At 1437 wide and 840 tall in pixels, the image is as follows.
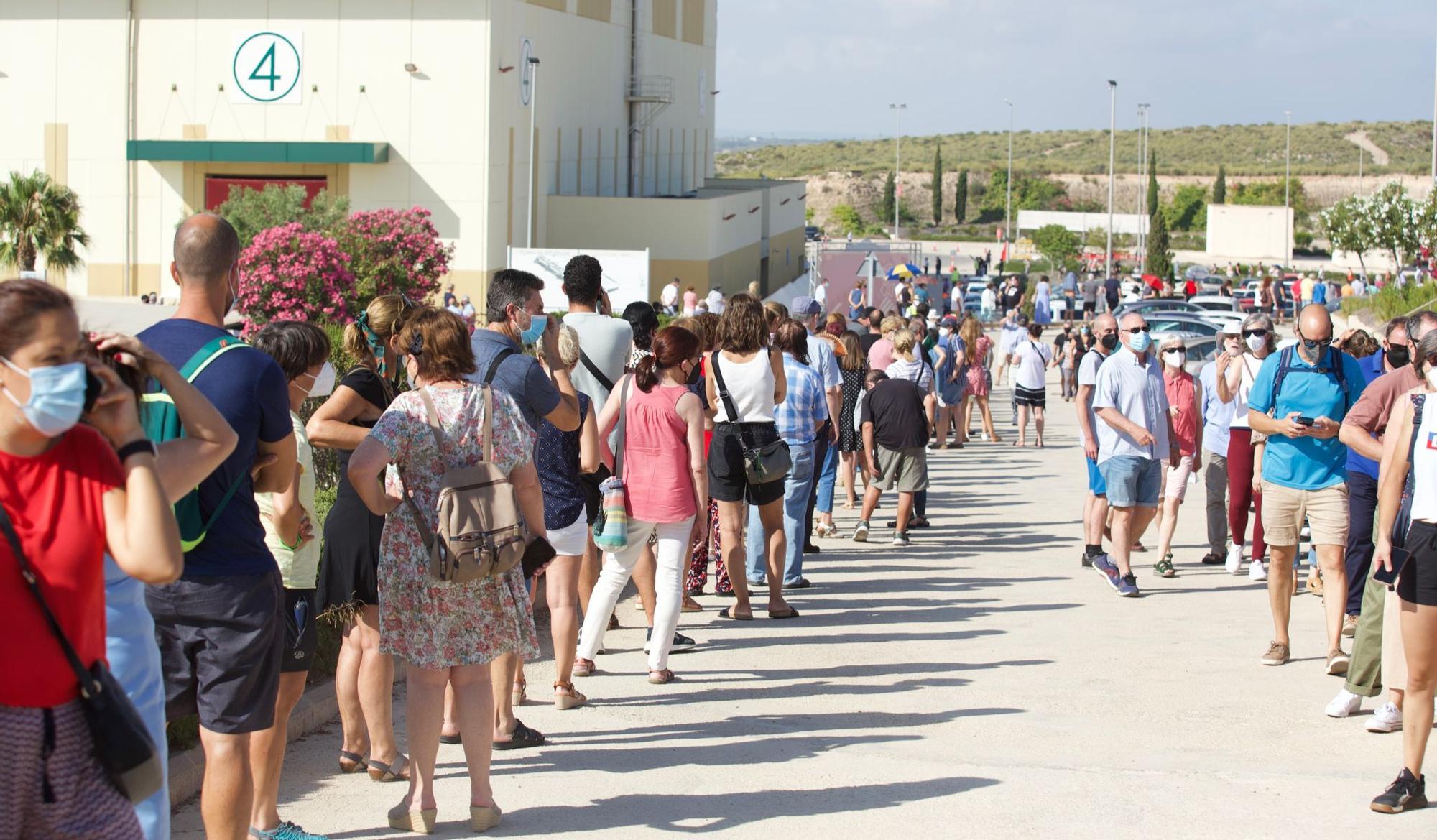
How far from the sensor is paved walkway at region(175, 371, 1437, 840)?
6.05m

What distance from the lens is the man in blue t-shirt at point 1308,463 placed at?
8.53 m

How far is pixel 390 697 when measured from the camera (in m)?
6.28

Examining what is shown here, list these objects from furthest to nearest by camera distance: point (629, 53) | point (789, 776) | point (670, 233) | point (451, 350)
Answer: point (629, 53), point (670, 233), point (789, 776), point (451, 350)

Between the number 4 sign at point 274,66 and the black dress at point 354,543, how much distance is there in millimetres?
36237

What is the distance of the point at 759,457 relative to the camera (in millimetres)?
9508

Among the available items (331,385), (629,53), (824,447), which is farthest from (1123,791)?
(629,53)

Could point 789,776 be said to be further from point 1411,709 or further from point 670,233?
point 670,233

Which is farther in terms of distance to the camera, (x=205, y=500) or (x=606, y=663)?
(x=606, y=663)

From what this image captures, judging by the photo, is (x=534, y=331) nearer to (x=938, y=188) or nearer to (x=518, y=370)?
(x=518, y=370)

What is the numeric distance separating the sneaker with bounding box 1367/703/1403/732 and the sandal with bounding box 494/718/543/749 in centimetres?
393

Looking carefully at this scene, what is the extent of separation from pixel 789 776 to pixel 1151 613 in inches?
189

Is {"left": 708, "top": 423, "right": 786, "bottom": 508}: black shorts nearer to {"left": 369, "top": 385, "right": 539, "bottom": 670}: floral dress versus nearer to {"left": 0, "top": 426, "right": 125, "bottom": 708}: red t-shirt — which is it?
{"left": 369, "top": 385, "right": 539, "bottom": 670}: floral dress

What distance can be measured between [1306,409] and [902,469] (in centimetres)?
517

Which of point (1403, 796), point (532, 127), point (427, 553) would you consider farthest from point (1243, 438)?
point (532, 127)
